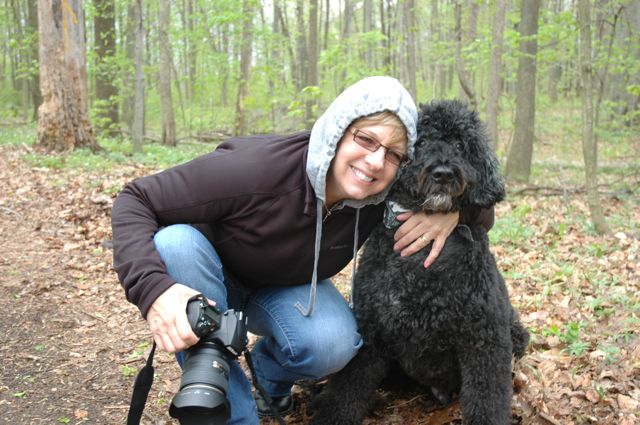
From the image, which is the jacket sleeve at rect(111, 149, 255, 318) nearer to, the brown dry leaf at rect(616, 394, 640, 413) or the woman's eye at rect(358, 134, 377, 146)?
the woman's eye at rect(358, 134, 377, 146)

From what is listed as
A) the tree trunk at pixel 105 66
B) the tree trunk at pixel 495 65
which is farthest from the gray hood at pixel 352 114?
the tree trunk at pixel 105 66

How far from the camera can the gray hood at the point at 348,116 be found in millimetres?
2197

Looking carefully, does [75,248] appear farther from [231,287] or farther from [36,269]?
[231,287]

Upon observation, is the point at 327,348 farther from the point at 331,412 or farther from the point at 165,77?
the point at 165,77

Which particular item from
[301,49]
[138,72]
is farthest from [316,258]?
[301,49]

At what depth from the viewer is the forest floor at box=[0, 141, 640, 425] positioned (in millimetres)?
2758

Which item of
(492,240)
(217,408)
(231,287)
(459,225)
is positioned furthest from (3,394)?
(492,240)

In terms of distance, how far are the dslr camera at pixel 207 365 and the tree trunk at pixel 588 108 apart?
482 cm

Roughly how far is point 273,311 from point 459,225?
0.98 metres

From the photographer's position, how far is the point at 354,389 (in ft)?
8.45

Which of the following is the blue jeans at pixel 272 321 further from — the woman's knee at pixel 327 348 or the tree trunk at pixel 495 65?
the tree trunk at pixel 495 65

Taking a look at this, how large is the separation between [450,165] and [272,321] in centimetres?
113

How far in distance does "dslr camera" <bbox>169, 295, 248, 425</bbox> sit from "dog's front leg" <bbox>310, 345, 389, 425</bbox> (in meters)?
0.79

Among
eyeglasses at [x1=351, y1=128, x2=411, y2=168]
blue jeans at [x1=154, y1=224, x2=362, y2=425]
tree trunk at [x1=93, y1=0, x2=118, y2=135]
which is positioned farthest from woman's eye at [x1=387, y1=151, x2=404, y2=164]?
tree trunk at [x1=93, y1=0, x2=118, y2=135]
